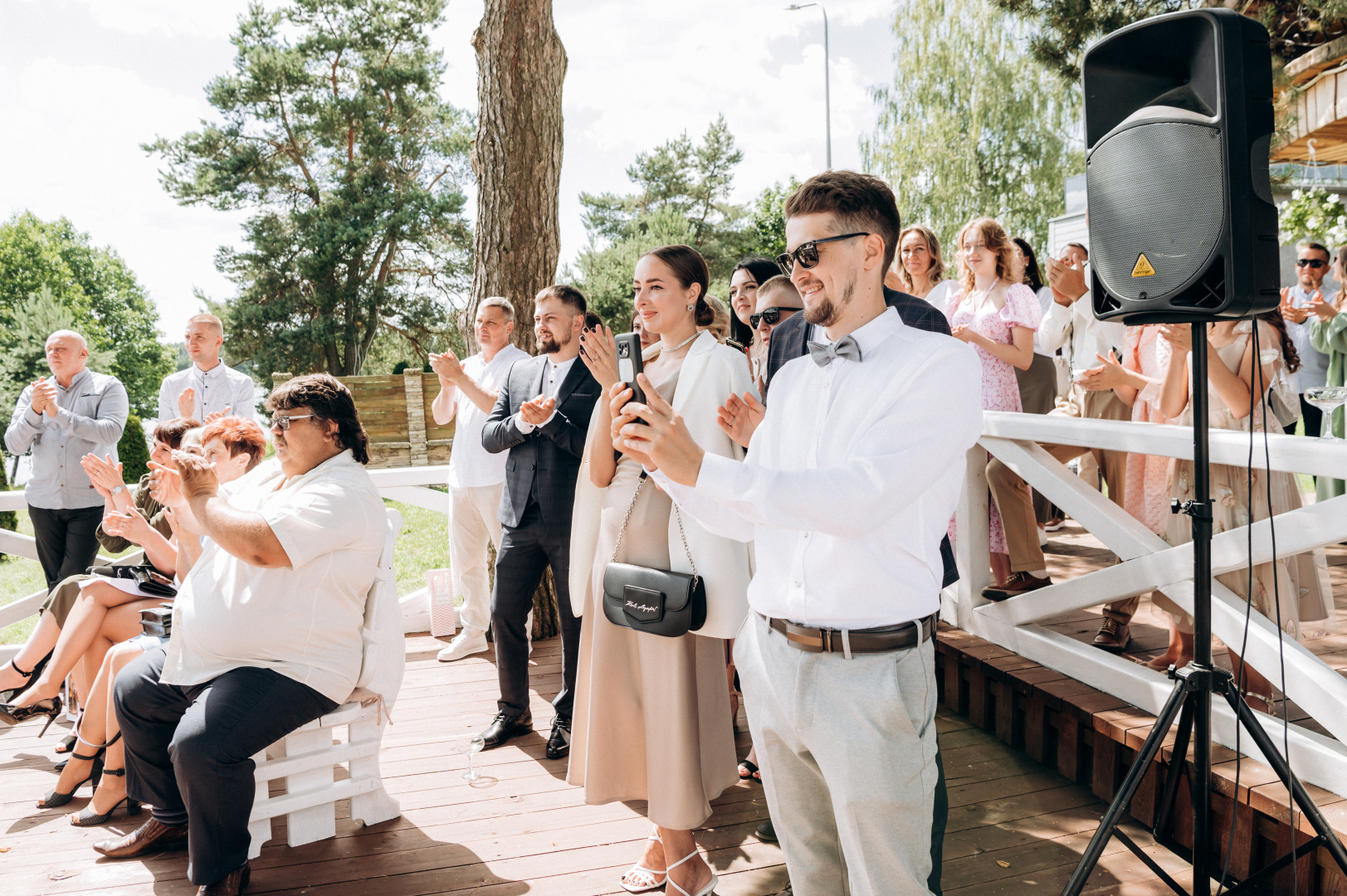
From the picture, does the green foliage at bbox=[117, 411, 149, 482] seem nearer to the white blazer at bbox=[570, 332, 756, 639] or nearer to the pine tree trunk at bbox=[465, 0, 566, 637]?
the pine tree trunk at bbox=[465, 0, 566, 637]

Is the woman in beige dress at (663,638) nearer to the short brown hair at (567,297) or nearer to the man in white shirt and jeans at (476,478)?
the short brown hair at (567,297)

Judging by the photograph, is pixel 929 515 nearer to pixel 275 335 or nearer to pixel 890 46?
pixel 890 46

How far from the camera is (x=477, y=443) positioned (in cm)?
490

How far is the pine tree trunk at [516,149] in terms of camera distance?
5355mm

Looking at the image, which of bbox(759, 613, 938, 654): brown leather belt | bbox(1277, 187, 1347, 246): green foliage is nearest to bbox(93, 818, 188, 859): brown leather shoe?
bbox(759, 613, 938, 654): brown leather belt

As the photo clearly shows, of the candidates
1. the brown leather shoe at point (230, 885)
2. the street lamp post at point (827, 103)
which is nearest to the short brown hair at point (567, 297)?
the brown leather shoe at point (230, 885)

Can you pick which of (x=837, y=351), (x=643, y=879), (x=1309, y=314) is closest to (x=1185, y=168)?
(x=837, y=351)

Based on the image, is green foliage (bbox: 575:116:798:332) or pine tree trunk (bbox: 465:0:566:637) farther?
green foliage (bbox: 575:116:798:332)

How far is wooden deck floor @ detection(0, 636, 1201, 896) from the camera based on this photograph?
269cm

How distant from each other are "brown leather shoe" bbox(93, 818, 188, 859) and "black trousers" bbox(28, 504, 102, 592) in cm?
286

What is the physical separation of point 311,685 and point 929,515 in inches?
83.6

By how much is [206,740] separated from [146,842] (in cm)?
71

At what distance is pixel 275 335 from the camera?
2395cm

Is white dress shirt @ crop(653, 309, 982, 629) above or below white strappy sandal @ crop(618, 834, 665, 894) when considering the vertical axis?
above
